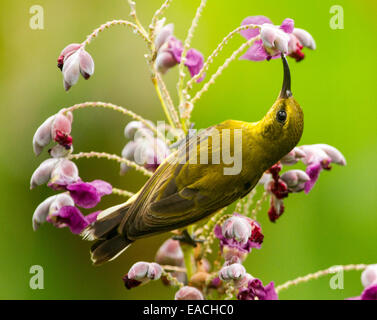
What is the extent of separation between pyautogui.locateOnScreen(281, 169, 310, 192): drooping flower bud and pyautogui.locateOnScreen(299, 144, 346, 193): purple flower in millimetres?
37

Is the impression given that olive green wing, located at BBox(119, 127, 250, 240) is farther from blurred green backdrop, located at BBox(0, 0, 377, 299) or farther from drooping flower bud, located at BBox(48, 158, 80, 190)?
blurred green backdrop, located at BBox(0, 0, 377, 299)

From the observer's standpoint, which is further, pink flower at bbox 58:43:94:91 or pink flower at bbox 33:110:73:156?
pink flower at bbox 33:110:73:156

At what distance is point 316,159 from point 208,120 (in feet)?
4.25

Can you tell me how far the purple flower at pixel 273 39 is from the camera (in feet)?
7.00

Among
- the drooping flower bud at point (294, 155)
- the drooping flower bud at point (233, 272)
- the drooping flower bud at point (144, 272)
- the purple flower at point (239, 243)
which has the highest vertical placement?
the drooping flower bud at point (294, 155)

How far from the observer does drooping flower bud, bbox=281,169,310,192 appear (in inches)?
92.3

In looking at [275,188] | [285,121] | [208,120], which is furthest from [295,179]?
[208,120]

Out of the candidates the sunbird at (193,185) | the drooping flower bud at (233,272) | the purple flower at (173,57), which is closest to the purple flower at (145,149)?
the sunbird at (193,185)

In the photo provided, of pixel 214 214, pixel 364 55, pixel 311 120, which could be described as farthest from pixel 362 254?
pixel 214 214

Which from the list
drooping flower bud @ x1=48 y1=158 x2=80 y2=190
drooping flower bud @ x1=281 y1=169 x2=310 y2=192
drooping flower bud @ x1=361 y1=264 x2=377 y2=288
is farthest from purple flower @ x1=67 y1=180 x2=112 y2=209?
drooping flower bud @ x1=361 y1=264 x2=377 y2=288

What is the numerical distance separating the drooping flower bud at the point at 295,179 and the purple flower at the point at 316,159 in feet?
0.12

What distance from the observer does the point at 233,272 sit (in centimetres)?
209

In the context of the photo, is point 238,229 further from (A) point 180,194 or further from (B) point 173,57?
(B) point 173,57

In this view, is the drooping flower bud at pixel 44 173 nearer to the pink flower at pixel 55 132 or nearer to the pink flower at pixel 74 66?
the pink flower at pixel 55 132
